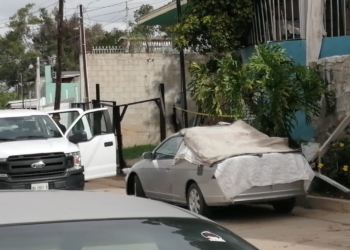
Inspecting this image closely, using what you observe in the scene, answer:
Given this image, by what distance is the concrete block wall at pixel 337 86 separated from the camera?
13.1 meters


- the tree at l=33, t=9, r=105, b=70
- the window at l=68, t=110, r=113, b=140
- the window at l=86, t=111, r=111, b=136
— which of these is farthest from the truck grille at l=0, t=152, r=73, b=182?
the tree at l=33, t=9, r=105, b=70

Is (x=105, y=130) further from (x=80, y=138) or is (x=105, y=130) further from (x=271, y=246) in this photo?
(x=271, y=246)

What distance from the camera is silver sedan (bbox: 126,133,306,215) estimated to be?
1091cm

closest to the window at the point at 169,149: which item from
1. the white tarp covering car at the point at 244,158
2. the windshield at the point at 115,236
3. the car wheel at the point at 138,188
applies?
the white tarp covering car at the point at 244,158

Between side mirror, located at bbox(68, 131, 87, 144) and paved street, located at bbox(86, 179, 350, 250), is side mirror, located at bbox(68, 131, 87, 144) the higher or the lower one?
the higher one

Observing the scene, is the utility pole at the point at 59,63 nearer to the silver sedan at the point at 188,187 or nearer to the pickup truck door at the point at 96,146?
the pickup truck door at the point at 96,146

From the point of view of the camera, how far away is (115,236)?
315 centimetres

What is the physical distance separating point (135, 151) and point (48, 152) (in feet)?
40.1

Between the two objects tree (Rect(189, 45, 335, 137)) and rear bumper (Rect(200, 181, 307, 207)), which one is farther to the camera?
tree (Rect(189, 45, 335, 137))

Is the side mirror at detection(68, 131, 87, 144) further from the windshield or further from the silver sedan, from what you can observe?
the windshield

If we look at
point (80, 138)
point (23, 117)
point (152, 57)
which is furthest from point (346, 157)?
point (152, 57)

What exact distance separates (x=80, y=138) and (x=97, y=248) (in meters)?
11.0

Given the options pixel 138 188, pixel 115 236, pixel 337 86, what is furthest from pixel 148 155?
pixel 115 236

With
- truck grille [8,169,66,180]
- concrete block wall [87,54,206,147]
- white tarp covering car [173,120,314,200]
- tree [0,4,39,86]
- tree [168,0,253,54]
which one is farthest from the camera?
tree [0,4,39,86]
